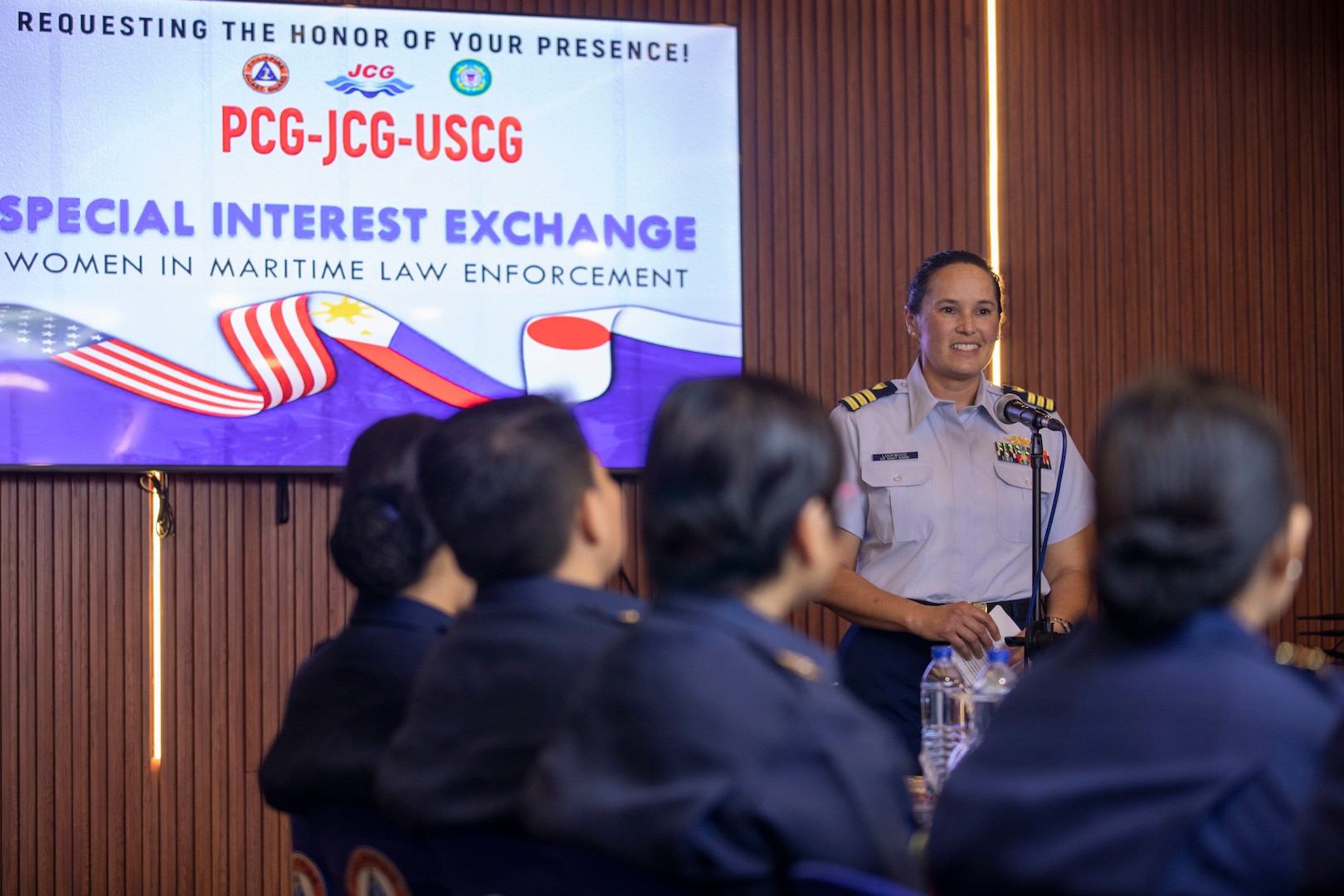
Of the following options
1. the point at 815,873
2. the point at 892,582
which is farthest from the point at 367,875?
the point at 892,582

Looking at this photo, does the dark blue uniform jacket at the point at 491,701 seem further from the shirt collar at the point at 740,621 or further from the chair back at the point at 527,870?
the shirt collar at the point at 740,621

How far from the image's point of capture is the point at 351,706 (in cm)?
163

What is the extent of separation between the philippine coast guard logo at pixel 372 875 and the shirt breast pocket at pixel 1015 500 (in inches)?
72.7

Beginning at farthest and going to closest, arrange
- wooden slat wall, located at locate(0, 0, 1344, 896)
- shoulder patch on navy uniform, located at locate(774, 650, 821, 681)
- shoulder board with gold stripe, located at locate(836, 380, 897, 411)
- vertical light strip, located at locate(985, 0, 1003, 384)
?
vertical light strip, located at locate(985, 0, 1003, 384), wooden slat wall, located at locate(0, 0, 1344, 896), shoulder board with gold stripe, located at locate(836, 380, 897, 411), shoulder patch on navy uniform, located at locate(774, 650, 821, 681)

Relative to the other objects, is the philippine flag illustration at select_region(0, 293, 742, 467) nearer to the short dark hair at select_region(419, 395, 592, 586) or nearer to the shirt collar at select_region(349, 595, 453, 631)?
the shirt collar at select_region(349, 595, 453, 631)

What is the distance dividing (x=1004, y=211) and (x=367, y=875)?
3166 mm

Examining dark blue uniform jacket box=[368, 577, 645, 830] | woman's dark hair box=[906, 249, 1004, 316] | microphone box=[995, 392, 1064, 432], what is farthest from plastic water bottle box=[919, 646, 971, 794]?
dark blue uniform jacket box=[368, 577, 645, 830]

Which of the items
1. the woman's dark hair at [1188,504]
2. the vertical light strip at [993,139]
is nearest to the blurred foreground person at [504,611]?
the woman's dark hair at [1188,504]

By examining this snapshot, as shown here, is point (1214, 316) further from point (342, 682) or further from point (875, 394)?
point (342, 682)

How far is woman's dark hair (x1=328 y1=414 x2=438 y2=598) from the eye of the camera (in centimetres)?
174

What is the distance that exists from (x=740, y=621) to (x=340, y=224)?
2.81 metres

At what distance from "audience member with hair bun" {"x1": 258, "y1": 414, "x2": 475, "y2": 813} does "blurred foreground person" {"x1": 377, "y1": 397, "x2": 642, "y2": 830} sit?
22cm

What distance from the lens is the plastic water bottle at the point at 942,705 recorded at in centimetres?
241

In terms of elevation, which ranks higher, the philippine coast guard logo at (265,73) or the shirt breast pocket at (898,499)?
the philippine coast guard logo at (265,73)
